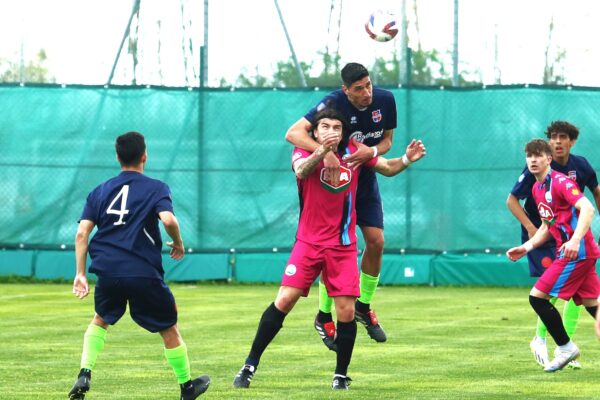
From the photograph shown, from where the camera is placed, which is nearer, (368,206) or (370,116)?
(370,116)

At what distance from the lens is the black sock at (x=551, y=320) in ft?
33.4

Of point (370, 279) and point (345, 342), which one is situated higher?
point (370, 279)

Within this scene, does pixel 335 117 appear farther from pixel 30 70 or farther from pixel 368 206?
pixel 30 70

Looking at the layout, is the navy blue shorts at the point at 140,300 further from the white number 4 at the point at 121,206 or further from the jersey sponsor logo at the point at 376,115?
the jersey sponsor logo at the point at 376,115

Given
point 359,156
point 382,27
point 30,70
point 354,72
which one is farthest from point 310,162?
point 30,70

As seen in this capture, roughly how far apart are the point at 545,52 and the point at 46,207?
8.35 meters

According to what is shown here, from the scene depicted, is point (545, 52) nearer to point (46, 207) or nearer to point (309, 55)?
point (309, 55)

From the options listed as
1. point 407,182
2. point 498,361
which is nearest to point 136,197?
point 498,361

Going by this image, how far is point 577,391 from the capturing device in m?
9.04

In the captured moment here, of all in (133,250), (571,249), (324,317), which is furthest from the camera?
(324,317)

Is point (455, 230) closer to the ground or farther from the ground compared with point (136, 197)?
closer to the ground

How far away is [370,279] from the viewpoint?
36.6 ft

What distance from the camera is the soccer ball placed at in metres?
13.9

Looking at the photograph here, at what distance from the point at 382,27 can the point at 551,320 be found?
15.4ft
